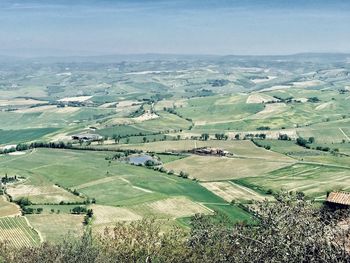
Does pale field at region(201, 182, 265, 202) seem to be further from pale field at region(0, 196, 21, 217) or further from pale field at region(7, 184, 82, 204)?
pale field at region(0, 196, 21, 217)

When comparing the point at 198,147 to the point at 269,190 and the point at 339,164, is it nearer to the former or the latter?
the point at 339,164

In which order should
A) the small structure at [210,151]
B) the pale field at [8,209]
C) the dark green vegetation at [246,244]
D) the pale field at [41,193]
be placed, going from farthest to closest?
the small structure at [210,151], the pale field at [41,193], the pale field at [8,209], the dark green vegetation at [246,244]

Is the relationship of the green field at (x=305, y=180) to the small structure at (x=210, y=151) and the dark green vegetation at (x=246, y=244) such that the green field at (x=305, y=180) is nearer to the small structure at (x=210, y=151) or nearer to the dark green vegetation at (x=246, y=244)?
the small structure at (x=210, y=151)

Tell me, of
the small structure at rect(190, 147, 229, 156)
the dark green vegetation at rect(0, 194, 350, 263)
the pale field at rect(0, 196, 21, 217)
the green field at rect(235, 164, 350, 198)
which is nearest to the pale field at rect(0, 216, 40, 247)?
the pale field at rect(0, 196, 21, 217)

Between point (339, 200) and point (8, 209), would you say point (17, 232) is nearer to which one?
point (8, 209)

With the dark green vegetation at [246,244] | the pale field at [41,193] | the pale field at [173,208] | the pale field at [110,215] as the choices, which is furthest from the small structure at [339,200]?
the pale field at [41,193]
